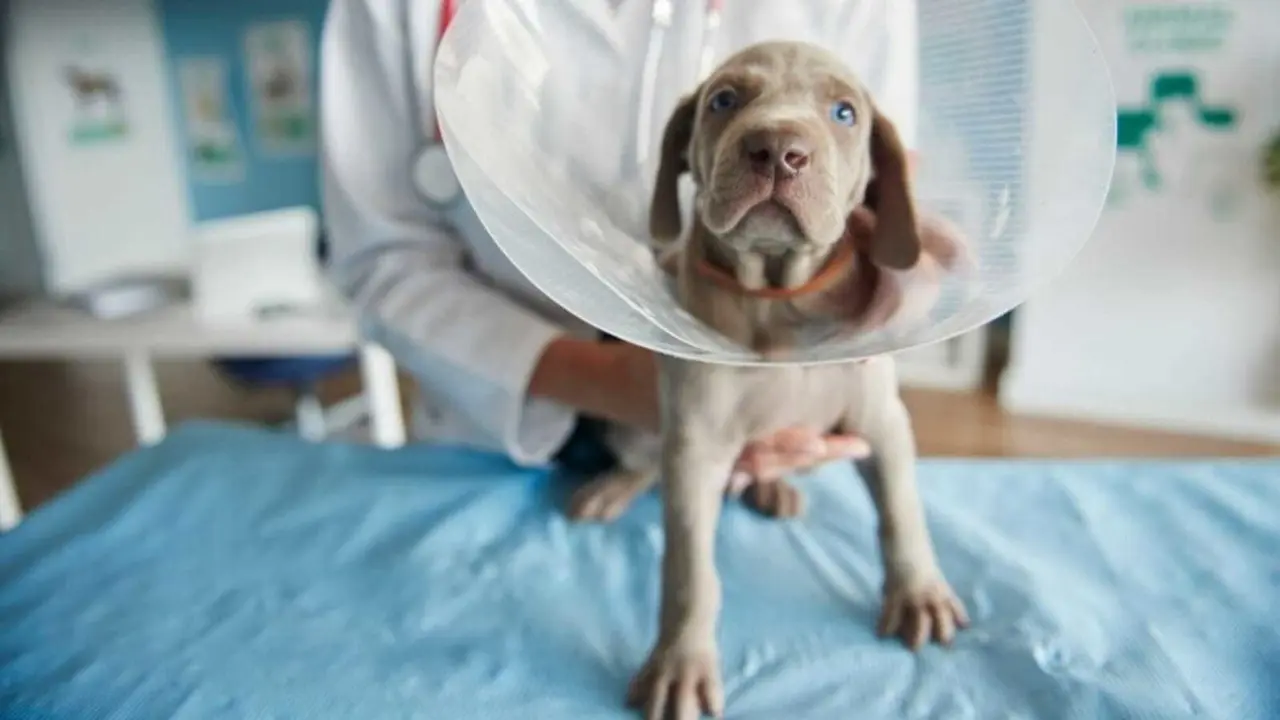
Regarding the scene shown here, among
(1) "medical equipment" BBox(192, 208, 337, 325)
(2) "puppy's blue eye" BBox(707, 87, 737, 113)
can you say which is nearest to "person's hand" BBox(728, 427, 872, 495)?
(2) "puppy's blue eye" BBox(707, 87, 737, 113)

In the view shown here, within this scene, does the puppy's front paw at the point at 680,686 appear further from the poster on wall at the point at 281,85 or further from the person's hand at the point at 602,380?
the poster on wall at the point at 281,85

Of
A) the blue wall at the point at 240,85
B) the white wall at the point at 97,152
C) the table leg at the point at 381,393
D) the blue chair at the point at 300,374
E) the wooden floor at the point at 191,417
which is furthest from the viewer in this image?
the blue wall at the point at 240,85

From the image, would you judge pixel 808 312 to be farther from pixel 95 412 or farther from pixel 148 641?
pixel 95 412

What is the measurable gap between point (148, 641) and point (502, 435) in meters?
0.31

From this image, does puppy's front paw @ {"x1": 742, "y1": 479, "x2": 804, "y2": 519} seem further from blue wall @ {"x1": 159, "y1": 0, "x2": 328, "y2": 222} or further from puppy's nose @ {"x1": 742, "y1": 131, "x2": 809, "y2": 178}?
blue wall @ {"x1": 159, "y1": 0, "x2": 328, "y2": 222}

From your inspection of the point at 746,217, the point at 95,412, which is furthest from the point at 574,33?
the point at 95,412

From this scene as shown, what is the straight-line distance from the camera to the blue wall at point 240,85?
267 centimetres

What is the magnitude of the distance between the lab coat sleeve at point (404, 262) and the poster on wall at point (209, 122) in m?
2.15

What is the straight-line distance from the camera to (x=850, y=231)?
25.3 inches

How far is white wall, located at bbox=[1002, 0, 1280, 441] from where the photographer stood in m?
1.98

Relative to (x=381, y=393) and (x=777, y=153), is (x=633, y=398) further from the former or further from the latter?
(x=381, y=393)

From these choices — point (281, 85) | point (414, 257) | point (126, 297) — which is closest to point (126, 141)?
point (281, 85)

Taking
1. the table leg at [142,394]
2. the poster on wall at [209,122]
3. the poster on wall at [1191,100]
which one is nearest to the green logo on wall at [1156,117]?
the poster on wall at [1191,100]

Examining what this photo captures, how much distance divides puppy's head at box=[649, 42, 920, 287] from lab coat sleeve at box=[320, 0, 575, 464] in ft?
0.92
